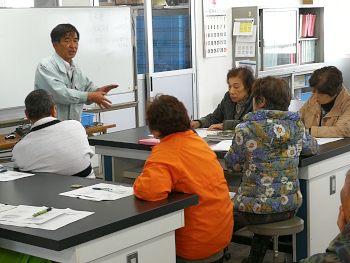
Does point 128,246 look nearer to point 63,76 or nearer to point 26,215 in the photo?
point 26,215

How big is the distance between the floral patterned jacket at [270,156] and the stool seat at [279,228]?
65 mm

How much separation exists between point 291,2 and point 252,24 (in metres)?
1.54

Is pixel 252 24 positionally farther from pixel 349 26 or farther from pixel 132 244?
pixel 132 244

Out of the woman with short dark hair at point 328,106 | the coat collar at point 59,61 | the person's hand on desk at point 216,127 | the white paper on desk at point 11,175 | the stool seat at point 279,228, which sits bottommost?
the stool seat at point 279,228

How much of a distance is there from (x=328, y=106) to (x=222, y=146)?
2.43 ft

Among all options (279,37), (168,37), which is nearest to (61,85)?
(168,37)

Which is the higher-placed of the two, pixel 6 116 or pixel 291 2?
pixel 291 2

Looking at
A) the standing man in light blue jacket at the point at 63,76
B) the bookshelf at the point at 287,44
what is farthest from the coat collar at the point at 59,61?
the bookshelf at the point at 287,44

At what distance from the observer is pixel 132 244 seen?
1956 millimetres

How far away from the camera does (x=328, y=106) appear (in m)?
3.25

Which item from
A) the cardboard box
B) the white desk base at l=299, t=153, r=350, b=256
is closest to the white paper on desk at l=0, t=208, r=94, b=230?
the white desk base at l=299, t=153, r=350, b=256

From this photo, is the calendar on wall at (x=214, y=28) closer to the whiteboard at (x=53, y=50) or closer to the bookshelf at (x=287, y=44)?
the bookshelf at (x=287, y=44)

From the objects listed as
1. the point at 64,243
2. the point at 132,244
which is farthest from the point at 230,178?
the point at 64,243

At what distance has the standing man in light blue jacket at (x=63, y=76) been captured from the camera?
4.03 meters
